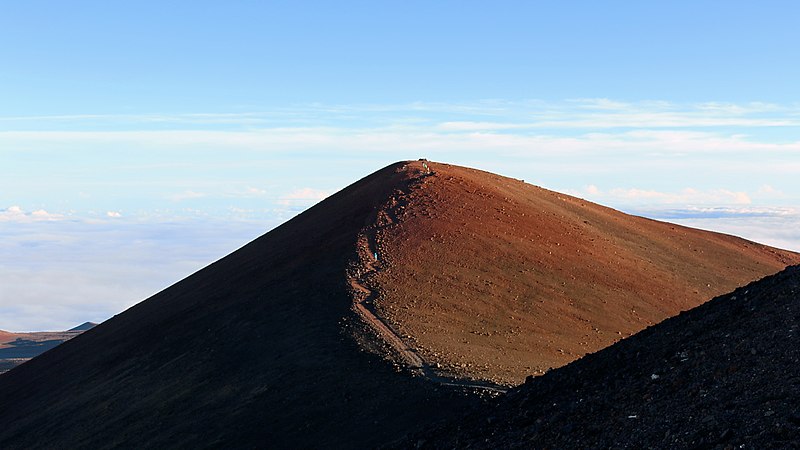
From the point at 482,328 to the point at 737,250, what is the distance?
30.4 m

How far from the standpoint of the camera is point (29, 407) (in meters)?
40.3

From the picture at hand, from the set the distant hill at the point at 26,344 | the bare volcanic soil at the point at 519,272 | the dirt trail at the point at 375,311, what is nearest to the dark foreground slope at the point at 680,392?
the dirt trail at the point at 375,311

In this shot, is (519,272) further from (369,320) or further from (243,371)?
(243,371)

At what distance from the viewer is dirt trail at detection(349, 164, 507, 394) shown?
26188 mm

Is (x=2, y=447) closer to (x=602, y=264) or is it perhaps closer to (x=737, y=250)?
(x=602, y=264)

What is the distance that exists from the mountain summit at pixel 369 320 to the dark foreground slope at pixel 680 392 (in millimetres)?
5261

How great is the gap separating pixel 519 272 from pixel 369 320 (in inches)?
396

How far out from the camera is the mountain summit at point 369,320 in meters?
27.0

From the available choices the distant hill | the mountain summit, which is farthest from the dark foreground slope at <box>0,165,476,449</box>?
the distant hill

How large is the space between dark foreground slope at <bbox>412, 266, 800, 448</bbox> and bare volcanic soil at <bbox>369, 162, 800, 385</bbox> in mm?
7067

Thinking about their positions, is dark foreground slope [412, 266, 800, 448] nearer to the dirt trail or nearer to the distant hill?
the dirt trail

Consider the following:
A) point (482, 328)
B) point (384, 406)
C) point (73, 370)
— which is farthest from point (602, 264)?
point (73, 370)

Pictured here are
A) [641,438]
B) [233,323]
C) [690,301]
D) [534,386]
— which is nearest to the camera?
[641,438]

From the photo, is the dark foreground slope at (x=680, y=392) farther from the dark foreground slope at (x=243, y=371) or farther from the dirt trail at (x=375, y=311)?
the dark foreground slope at (x=243, y=371)
